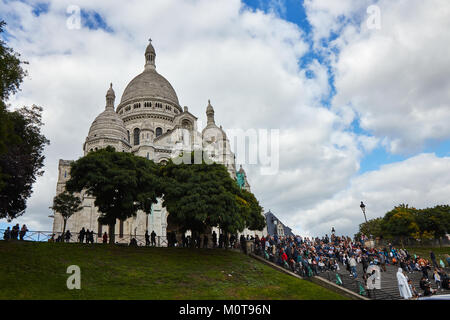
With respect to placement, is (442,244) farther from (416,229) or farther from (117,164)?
(117,164)

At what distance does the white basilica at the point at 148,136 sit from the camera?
42312 mm

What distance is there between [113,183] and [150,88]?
5055 cm

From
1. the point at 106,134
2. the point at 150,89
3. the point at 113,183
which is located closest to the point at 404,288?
the point at 113,183

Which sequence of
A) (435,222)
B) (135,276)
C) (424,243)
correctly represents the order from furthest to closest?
1. (435,222)
2. (424,243)
3. (135,276)

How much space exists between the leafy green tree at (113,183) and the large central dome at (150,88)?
45.8 meters

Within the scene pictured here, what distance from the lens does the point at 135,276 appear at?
15.9 meters

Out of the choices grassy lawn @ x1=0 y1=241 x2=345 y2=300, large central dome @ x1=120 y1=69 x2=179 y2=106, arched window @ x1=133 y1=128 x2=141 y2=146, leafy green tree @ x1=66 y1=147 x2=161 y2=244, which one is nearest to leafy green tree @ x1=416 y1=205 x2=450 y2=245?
grassy lawn @ x1=0 y1=241 x2=345 y2=300

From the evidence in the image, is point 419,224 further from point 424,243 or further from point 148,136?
point 148,136

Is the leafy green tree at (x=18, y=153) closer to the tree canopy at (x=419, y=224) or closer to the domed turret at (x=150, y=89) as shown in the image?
the tree canopy at (x=419, y=224)

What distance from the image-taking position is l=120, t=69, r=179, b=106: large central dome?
68438mm

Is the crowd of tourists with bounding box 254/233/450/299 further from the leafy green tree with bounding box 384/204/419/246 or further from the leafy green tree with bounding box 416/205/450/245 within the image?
the leafy green tree with bounding box 416/205/450/245

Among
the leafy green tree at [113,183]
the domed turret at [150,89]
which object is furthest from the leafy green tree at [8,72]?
the domed turret at [150,89]

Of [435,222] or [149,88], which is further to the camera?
[149,88]
